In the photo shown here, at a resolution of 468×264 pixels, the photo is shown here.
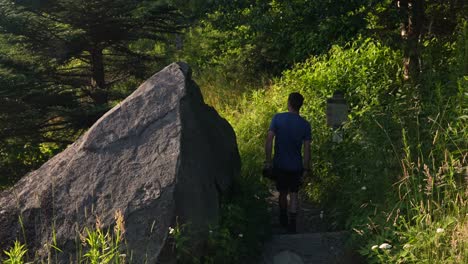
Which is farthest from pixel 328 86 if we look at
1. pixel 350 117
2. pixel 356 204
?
pixel 356 204

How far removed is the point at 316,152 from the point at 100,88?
3771mm

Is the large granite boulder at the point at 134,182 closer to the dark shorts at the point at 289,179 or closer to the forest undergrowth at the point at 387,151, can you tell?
the dark shorts at the point at 289,179

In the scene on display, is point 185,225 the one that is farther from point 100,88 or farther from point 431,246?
point 100,88

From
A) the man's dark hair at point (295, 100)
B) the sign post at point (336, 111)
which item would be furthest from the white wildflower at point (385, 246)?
the sign post at point (336, 111)

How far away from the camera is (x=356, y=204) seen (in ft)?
18.6

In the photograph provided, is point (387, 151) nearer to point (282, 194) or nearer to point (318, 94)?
point (282, 194)

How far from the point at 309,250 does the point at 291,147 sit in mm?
1456

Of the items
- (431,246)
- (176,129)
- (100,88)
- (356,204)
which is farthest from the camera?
(100,88)

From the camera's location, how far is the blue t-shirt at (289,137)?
21.9 ft

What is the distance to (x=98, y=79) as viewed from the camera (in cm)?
1026

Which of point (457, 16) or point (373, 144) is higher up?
point (457, 16)

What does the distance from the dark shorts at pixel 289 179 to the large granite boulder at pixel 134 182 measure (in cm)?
116

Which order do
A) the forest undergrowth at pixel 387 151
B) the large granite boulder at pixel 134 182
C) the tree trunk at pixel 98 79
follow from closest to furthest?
1. the forest undergrowth at pixel 387 151
2. the large granite boulder at pixel 134 182
3. the tree trunk at pixel 98 79

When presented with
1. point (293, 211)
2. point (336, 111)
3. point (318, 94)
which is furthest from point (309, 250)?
point (318, 94)
